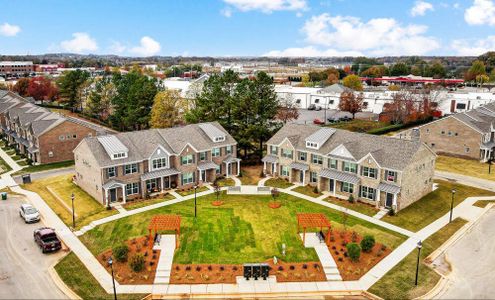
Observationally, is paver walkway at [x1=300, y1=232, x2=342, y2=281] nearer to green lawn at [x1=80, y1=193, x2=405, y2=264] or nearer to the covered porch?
green lawn at [x1=80, y1=193, x2=405, y2=264]

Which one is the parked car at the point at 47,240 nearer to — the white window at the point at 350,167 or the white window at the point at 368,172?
the white window at the point at 350,167

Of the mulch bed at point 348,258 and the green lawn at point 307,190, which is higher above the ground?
the green lawn at point 307,190

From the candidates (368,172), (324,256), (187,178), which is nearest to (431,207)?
(368,172)

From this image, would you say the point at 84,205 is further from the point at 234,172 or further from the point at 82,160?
the point at 234,172

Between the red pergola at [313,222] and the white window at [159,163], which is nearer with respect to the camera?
the red pergola at [313,222]

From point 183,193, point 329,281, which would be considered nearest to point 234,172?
point 183,193

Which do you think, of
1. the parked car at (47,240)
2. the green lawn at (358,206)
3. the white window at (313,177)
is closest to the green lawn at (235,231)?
the green lawn at (358,206)

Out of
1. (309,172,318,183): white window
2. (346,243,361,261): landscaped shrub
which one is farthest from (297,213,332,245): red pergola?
(309,172,318,183): white window
